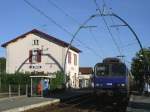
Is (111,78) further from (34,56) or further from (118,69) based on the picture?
(34,56)

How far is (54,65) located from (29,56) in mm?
4533

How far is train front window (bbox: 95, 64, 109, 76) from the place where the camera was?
35.8 metres

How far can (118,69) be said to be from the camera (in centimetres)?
3566

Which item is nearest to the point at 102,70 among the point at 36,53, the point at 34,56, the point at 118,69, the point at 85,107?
the point at 118,69

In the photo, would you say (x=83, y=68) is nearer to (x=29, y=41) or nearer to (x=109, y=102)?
(x=29, y=41)

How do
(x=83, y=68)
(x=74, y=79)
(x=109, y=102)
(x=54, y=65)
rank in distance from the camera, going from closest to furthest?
(x=109, y=102)
(x=54, y=65)
(x=74, y=79)
(x=83, y=68)

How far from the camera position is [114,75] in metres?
35.5

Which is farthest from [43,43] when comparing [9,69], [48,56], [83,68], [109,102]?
[83,68]

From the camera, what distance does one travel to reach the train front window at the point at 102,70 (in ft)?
117

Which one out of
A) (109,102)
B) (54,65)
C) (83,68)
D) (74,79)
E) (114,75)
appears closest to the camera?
(114,75)

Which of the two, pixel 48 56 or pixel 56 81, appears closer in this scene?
pixel 56 81

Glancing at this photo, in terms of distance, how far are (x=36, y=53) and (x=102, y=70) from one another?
1696 inches

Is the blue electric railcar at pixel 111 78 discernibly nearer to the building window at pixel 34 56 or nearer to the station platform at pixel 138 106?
the station platform at pixel 138 106

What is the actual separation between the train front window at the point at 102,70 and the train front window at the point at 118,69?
0.41 metres
